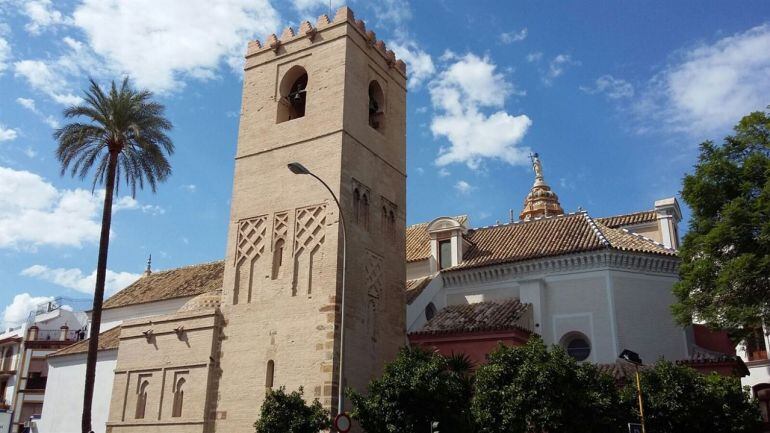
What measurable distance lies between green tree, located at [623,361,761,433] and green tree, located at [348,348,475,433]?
4286mm

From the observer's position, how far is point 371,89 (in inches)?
1031

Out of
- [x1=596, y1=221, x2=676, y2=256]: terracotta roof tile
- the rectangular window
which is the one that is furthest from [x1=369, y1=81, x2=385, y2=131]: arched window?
[x1=596, y1=221, x2=676, y2=256]: terracotta roof tile

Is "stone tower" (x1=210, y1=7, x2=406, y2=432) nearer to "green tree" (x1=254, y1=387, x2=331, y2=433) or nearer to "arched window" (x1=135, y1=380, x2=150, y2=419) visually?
"green tree" (x1=254, y1=387, x2=331, y2=433)

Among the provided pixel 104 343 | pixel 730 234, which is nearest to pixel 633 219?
pixel 730 234

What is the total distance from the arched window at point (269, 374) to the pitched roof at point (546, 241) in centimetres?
865

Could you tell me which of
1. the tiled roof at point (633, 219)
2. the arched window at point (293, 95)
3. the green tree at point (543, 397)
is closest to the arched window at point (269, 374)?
the green tree at point (543, 397)

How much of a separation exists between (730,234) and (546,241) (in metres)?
8.33

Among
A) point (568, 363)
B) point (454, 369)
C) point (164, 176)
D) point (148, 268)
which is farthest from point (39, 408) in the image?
point (568, 363)

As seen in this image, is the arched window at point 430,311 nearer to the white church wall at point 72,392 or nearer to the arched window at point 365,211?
the arched window at point 365,211

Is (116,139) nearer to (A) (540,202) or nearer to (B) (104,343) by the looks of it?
(B) (104,343)

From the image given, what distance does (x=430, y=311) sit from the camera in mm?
26266

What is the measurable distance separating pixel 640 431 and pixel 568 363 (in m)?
3.11

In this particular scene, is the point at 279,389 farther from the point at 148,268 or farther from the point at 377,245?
the point at 148,268

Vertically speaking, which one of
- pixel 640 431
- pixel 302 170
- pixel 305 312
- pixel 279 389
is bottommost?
pixel 640 431
